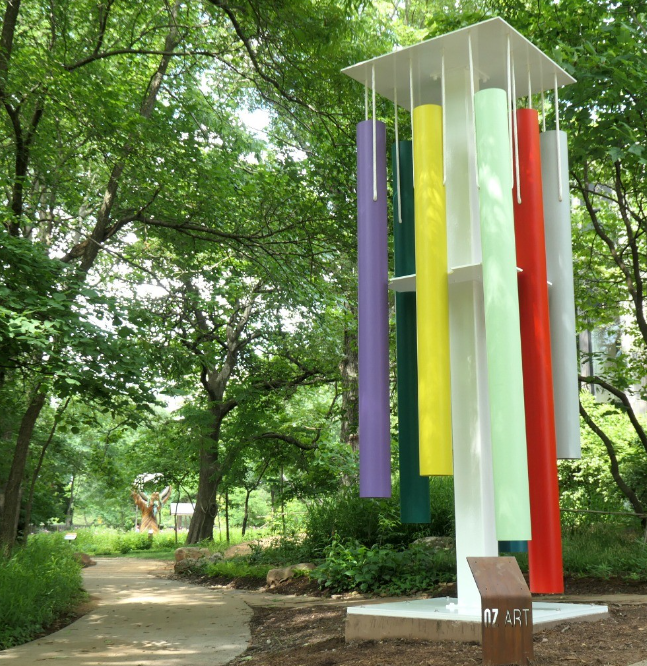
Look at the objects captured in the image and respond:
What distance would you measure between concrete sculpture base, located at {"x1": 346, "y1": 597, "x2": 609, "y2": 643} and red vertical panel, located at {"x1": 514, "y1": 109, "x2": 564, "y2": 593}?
265 mm

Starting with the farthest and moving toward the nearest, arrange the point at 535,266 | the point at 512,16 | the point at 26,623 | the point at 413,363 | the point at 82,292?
the point at 512,16 < the point at 82,292 < the point at 26,623 < the point at 413,363 < the point at 535,266

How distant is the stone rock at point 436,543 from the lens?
9.35 meters

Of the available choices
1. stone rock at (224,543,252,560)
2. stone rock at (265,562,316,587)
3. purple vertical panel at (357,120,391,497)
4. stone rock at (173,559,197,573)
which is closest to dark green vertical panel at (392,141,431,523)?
purple vertical panel at (357,120,391,497)

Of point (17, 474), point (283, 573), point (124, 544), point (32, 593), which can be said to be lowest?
point (124, 544)

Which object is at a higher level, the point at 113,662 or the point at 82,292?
the point at 82,292

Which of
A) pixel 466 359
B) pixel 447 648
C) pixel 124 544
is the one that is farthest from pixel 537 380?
pixel 124 544

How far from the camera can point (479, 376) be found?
5266mm

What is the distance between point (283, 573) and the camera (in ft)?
32.9

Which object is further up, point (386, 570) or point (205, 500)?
point (205, 500)

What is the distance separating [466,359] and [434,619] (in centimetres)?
185

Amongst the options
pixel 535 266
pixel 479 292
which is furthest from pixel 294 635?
pixel 535 266

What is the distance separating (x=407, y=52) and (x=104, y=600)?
8056 millimetres

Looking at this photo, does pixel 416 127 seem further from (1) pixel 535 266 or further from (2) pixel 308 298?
(2) pixel 308 298

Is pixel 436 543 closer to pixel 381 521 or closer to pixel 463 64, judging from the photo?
pixel 381 521
